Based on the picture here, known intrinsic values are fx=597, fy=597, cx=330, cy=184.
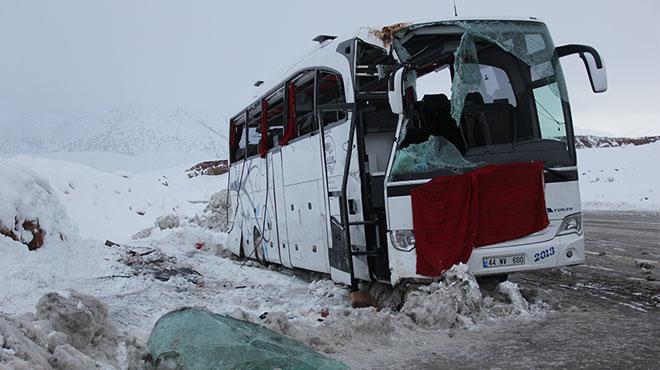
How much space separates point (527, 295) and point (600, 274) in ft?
6.83

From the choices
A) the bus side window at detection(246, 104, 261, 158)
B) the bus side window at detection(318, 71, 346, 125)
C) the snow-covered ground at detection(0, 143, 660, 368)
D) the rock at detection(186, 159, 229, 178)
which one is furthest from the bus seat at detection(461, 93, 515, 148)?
the rock at detection(186, 159, 229, 178)

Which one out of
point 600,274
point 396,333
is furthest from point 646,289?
point 396,333

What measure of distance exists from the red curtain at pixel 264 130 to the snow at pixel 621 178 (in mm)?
14591

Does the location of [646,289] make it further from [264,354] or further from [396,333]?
[264,354]

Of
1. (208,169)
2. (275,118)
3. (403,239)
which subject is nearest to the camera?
(403,239)

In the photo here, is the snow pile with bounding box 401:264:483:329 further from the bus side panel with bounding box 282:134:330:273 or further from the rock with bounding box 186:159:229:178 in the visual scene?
the rock with bounding box 186:159:229:178

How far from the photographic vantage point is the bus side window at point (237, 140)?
12695 millimetres

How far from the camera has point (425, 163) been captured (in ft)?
21.5

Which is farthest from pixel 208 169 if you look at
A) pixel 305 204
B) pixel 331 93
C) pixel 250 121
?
pixel 331 93

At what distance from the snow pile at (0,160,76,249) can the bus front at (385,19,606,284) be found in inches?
193

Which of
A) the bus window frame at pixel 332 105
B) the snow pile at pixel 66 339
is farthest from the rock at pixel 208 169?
the snow pile at pixel 66 339

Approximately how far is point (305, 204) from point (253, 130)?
3.25 meters

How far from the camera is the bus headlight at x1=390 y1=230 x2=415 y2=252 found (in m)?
6.48

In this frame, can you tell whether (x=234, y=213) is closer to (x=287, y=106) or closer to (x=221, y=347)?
(x=287, y=106)
